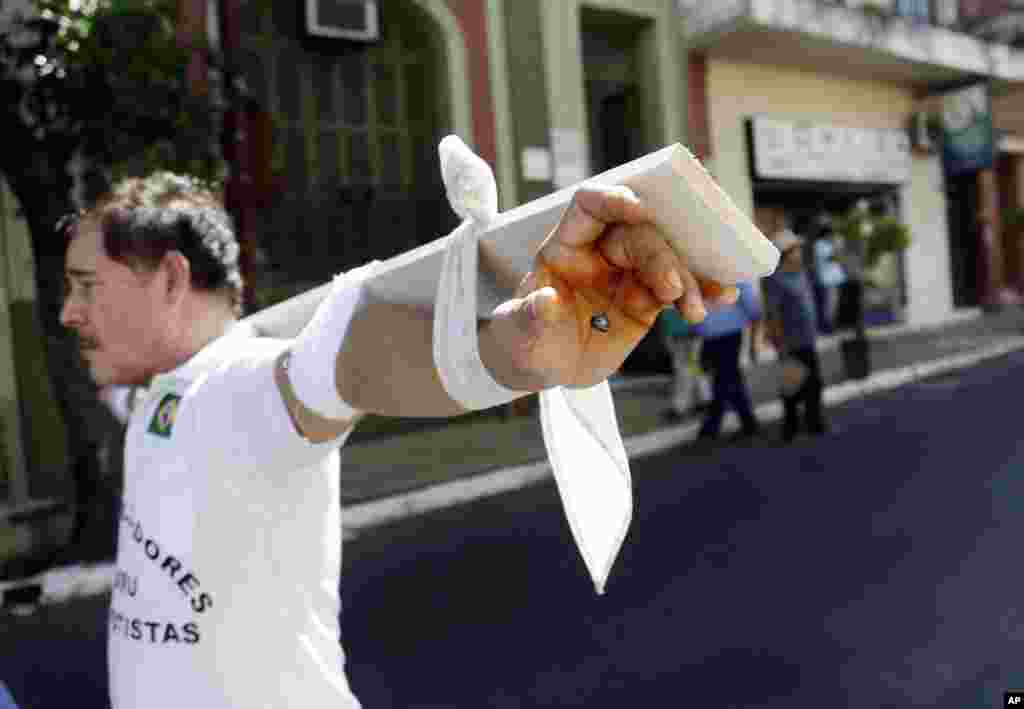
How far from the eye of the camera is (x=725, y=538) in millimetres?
4645

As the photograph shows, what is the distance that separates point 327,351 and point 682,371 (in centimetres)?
752

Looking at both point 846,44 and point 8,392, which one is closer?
point 8,392

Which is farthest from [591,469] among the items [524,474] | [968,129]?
[968,129]

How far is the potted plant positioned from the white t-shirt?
9.21m

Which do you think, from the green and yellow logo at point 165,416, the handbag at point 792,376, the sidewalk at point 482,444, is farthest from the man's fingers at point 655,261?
the handbag at point 792,376

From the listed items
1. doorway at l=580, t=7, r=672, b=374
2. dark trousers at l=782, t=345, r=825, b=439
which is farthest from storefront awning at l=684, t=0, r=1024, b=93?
dark trousers at l=782, t=345, r=825, b=439

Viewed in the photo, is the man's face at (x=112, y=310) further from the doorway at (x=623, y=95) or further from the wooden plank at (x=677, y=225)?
the doorway at (x=623, y=95)

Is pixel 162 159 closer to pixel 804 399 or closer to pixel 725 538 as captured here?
pixel 725 538

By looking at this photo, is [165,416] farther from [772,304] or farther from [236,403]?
[772,304]

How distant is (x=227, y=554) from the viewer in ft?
4.18

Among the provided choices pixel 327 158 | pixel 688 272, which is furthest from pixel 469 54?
pixel 688 272

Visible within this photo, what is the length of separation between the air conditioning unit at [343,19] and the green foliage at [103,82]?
11.5ft

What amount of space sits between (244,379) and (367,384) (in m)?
0.22

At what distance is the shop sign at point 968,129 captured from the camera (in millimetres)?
16312
